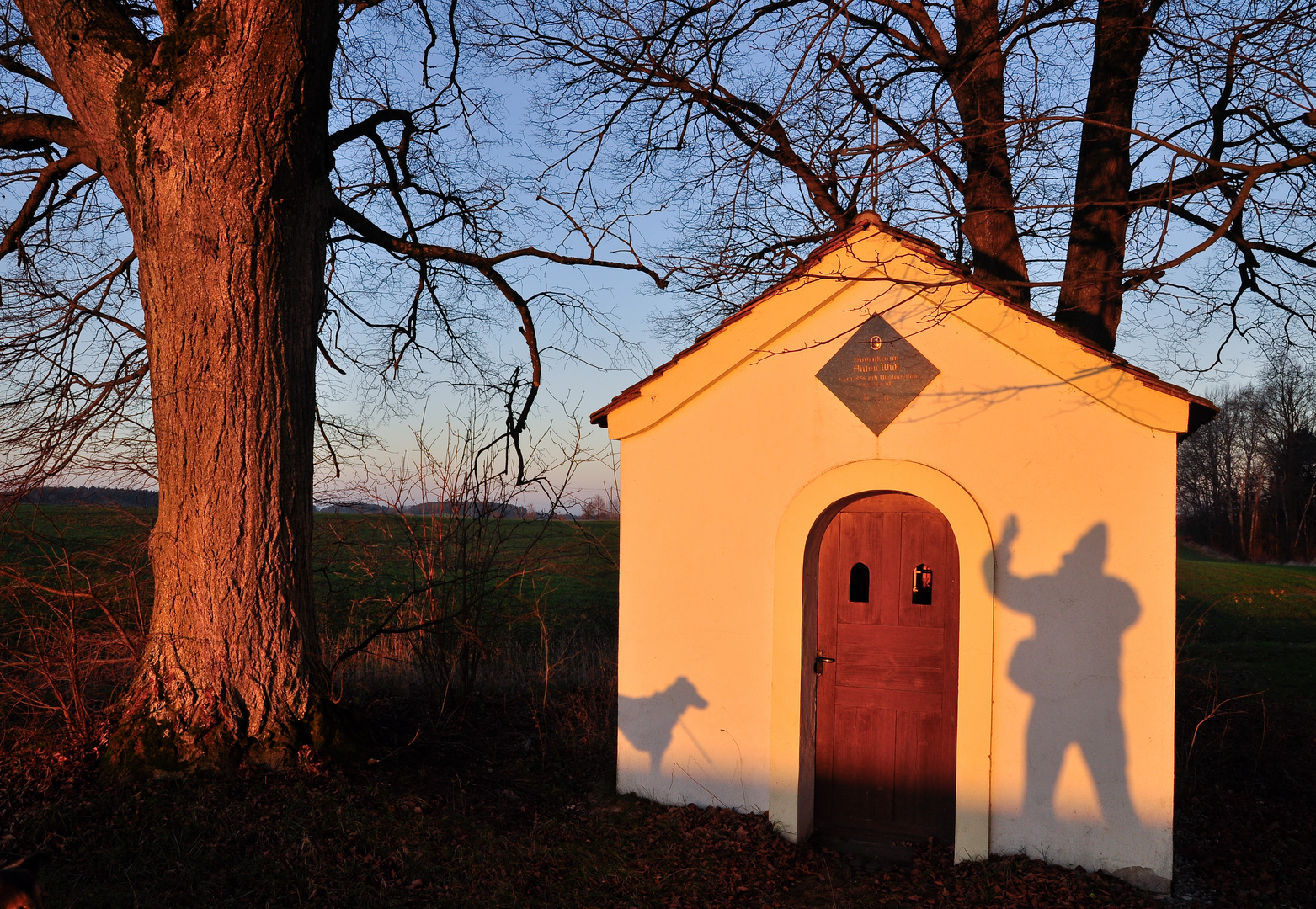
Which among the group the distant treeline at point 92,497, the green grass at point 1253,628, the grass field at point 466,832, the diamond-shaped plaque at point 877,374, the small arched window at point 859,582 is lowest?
the grass field at point 466,832

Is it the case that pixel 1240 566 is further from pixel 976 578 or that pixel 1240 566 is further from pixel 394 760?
pixel 394 760

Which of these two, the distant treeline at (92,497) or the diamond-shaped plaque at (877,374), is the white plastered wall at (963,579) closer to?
the diamond-shaped plaque at (877,374)

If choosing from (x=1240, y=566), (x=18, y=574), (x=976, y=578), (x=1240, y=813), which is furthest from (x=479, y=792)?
(x=1240, y=566)

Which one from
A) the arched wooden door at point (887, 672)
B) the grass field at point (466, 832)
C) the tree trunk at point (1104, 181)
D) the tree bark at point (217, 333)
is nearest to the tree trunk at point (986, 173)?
the tree trunk at point (1104, 181)

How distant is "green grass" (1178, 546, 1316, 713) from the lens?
11.4 metres

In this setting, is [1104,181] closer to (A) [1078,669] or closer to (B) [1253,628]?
(A) [1078,669]

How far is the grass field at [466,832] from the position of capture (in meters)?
4.80

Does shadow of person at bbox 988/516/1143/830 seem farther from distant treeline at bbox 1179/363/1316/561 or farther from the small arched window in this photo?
distant treeline at bbox 1179/363/1316/561

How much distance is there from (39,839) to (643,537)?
4.29 meters

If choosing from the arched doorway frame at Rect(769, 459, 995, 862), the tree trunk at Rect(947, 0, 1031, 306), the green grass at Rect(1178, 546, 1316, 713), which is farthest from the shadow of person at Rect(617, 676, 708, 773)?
the tree trunk at Rect(947, 0, 1031, 306)

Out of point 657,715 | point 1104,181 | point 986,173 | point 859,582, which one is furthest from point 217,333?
point 1104,181

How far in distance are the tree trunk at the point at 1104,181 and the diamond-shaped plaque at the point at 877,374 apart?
154 inches

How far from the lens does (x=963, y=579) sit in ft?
18.6

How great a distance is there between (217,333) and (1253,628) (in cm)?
→ 2219
